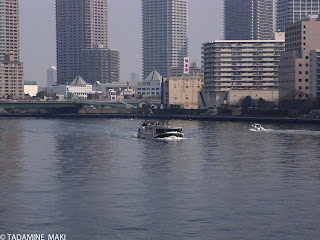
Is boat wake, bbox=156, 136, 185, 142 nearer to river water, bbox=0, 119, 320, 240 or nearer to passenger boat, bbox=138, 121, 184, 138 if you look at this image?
passenger boat, bbox=138, 121, 184, 138

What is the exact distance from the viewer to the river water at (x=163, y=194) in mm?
42500

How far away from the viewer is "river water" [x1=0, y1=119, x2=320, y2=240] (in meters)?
42.5

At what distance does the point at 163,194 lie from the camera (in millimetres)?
54938

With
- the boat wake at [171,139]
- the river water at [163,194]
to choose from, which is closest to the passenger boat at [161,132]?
the boat wake at [171,139]

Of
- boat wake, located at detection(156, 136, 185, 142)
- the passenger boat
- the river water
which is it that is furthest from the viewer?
the passenger boat

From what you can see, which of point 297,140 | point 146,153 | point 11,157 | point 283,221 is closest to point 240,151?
point 146,153

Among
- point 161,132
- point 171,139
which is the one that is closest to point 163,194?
Answer: point 171,139

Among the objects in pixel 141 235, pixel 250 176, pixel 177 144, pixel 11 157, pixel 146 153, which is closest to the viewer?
pixel 141 235

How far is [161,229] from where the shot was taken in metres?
42.4

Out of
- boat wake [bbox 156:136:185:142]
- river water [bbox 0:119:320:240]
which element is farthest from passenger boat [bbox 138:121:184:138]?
river water [bbox 0:119:320:240]

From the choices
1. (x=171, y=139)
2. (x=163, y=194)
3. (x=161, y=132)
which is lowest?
(x=163, y=194)

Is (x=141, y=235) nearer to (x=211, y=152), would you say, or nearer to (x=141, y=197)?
(x=141, y=197)

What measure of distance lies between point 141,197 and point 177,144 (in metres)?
60.6

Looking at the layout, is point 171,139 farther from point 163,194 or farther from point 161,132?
point 163,194
